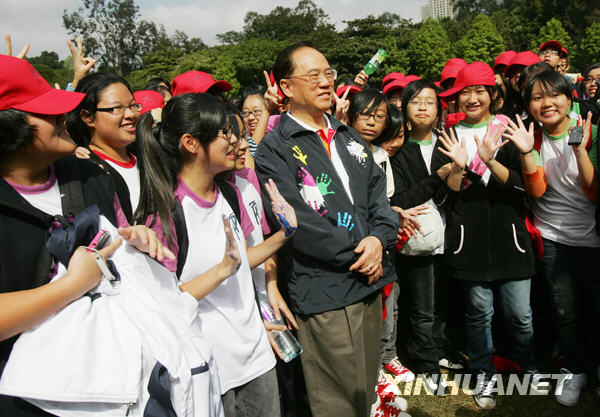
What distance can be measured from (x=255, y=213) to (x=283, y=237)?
370mm

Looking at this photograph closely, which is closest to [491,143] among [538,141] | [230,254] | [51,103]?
[538,141]

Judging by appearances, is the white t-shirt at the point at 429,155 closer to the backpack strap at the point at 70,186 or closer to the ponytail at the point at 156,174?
the ponytail at the point at 156,174

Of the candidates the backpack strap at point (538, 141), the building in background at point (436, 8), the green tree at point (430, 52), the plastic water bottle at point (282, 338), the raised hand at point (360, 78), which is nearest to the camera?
the plastic water bottle at point (282, 338)

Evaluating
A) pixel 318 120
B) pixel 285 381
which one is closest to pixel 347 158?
pixel 318 120

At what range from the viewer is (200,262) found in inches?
78.9

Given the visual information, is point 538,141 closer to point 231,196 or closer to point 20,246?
point 231,196

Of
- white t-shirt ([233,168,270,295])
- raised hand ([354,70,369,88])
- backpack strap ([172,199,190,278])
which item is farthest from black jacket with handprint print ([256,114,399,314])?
raised hand ([354,70,369,88])

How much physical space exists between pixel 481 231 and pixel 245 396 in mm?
2085

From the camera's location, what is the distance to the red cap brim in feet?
5.29

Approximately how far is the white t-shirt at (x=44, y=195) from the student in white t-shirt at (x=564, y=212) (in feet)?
8.81

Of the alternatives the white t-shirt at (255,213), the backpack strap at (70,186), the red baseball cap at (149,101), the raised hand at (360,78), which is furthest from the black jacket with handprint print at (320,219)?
the raised hand at (360,78)

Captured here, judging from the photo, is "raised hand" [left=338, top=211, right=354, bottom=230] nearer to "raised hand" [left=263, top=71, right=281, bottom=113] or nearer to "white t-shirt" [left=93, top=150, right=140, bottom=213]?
"white t-shirt" [left=93, top=150, right=140, bottom=213]

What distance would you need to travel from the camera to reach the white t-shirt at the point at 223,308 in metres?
2.00

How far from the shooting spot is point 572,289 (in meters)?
3.17
